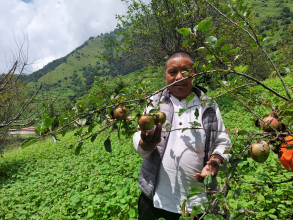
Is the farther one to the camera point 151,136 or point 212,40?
point 151,136

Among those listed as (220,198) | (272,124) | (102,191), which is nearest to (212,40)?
(272,124)

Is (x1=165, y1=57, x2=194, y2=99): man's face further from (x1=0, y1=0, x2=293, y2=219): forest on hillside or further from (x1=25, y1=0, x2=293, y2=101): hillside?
(x1=25, y1=0, x2=293, y2=101): hillside

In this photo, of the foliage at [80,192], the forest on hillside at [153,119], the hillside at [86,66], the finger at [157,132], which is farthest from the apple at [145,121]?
the hillside at [86,66]

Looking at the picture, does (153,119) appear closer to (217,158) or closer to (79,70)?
(217,158)

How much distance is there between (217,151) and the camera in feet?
Answer: 4.94

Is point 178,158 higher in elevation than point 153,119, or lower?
lower

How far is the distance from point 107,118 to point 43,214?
356 cm

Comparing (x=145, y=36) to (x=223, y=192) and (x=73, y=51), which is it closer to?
(x=223, y=192)

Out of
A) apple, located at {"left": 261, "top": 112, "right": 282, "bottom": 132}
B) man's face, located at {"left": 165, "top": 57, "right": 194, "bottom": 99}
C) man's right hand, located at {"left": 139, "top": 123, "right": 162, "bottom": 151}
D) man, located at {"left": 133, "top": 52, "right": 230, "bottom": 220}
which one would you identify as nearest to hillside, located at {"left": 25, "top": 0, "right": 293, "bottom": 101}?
man's face, located at {"left": 165, "top": 57, "right": 194, "bottom": 99}

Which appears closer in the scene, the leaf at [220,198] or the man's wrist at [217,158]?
the leaf at [220,198]

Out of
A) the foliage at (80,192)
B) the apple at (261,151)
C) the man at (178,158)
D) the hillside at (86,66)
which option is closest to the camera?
the apple at (261,151)

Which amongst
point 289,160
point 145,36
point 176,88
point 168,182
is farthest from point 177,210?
point 145,36

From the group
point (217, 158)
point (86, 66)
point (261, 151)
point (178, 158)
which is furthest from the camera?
point (86, 66)

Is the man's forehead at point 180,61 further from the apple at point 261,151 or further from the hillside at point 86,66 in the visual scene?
the hillside at point 86,66
